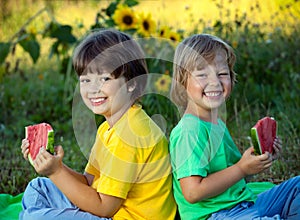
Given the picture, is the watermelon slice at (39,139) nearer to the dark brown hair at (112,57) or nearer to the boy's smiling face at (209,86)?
the dark brown hair at (112,57)

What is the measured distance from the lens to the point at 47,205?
97.3 inches

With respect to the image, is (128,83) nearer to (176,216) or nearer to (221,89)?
(221,89)

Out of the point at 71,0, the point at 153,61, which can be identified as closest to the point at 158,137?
the point at 153,61

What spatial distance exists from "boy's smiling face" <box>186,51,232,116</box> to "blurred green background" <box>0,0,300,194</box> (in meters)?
1.04

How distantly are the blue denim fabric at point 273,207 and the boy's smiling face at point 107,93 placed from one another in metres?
0.49

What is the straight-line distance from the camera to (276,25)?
5047mm

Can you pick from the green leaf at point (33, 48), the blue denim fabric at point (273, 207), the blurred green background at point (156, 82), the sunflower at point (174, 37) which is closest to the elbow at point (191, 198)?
the blue denim fabric at point (273, 207)

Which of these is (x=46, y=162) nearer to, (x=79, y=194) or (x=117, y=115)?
(x=79, y=194)

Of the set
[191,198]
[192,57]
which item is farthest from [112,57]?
[191,198]

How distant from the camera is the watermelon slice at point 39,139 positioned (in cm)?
222

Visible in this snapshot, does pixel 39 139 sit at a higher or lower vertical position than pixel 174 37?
lower

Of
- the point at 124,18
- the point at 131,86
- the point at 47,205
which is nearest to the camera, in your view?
the point at 131,86

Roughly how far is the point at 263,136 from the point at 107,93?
555 millimetres

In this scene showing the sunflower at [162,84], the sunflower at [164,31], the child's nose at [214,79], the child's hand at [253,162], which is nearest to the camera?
the child's hand at [253,162]
